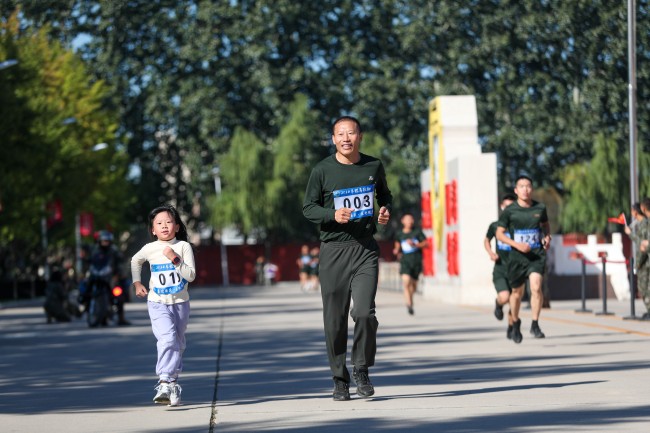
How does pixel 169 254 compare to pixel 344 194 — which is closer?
pixel 344 194

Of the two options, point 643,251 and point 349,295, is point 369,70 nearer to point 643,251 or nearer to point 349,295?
point 643,251

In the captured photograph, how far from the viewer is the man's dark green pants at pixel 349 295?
11.0 meters

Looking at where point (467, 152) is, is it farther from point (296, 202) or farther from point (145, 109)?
point (296, 202)

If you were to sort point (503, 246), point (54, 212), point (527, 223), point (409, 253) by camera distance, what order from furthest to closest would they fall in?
point (54, 212) < point (409, 253) < point (503, 246) < point (527, 223)

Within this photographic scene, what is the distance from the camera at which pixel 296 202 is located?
72.6 meters

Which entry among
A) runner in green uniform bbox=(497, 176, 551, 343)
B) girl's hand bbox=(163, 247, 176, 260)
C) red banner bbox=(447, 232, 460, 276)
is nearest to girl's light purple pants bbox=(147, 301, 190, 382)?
girl's hand bbox=(163, 247, 176, 260)

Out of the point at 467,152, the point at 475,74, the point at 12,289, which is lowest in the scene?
the point at 12,289

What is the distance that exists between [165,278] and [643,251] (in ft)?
35.9

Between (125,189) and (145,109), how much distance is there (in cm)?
379

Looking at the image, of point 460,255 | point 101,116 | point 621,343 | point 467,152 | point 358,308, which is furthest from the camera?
point 101,116

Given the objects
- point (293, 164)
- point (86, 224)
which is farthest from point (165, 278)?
point (293, 164)

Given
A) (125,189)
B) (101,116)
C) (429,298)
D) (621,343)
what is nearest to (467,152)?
(429,298)

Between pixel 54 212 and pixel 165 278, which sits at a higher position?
pixel 54 212

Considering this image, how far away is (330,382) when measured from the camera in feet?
41.8
